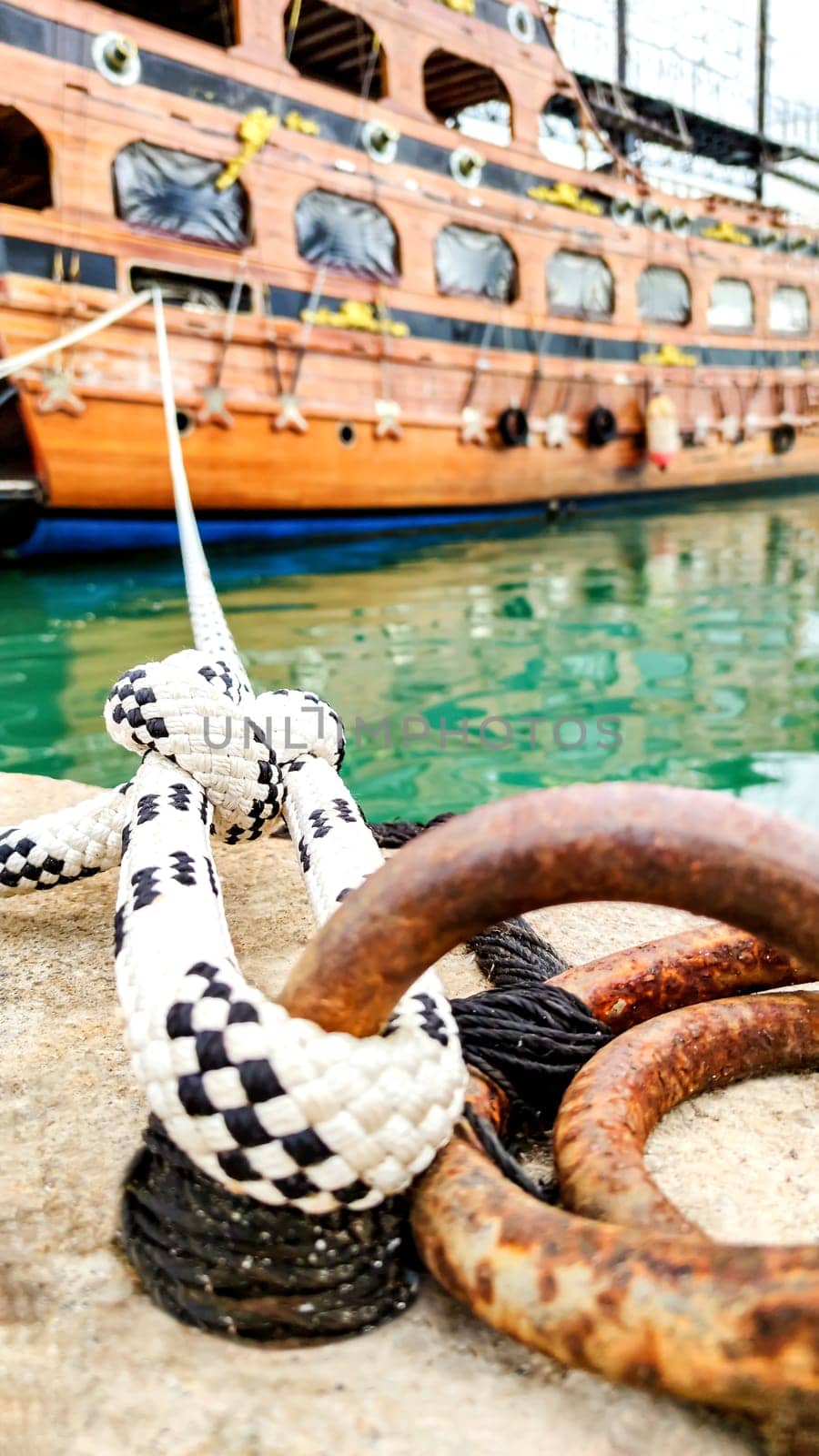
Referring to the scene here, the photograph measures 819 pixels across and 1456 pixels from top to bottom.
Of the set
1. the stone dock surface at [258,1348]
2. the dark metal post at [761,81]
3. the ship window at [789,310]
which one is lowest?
the stone dock surface at [258,1348]

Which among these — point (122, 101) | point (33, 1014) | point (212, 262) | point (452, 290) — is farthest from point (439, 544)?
point (33, 1014)

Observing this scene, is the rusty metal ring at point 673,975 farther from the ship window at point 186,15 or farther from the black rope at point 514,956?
the ship window at point 186,15

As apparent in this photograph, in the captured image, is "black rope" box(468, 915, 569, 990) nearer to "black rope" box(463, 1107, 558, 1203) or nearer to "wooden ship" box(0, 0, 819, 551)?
"black rope" box(463, 1107, 558, 1203)

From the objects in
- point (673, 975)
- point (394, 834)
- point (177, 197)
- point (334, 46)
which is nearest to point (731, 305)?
point (334, 46)

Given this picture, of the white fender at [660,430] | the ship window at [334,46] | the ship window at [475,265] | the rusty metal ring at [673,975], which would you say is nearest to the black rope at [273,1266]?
the rusty metal ring at [673,975]

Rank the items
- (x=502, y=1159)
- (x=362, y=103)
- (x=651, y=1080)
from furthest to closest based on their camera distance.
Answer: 1. (x=362, y=103)
2. (x=651, y=1080)
3. (x=502, y=1159)

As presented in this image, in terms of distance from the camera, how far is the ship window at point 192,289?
7.33 metres

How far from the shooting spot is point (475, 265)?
9.61 meters

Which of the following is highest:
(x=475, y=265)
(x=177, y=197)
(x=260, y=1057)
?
(x=475, y=265)

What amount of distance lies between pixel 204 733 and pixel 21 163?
846 centimetres

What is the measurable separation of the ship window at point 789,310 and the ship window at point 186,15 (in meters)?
8.26

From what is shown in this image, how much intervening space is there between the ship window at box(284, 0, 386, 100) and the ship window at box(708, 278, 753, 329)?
5.25 m

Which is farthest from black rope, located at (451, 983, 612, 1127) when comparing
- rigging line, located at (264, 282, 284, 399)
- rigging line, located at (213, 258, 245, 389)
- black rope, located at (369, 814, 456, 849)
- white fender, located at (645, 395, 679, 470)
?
white fender, located at (645, 395, 679, 470)

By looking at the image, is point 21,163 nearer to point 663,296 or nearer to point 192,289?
point 192,289
